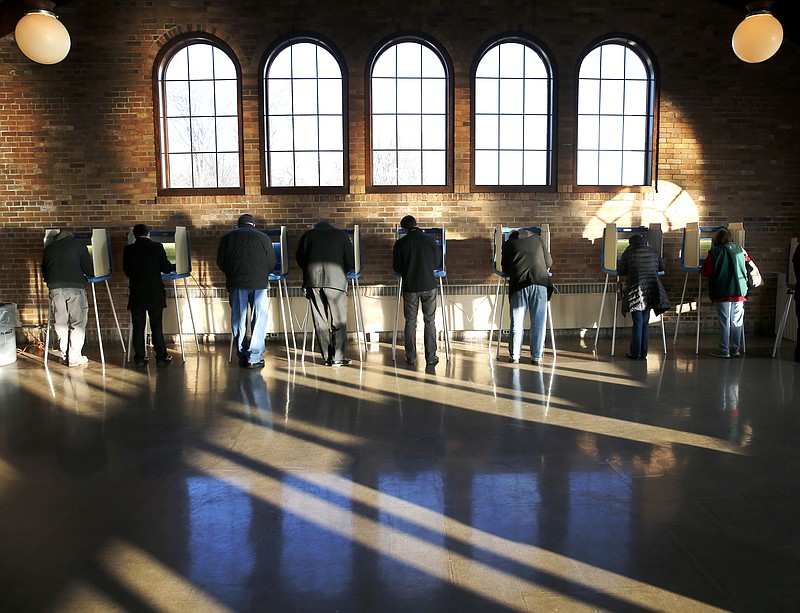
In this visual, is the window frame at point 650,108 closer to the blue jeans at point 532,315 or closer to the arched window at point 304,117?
the blue jeans at point 532,315

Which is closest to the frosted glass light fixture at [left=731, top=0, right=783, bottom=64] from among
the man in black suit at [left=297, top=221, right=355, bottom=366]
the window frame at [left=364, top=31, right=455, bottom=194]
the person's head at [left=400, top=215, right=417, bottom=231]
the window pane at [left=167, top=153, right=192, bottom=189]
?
the window frame at [left=364, top=31, right=455, bottom=194]

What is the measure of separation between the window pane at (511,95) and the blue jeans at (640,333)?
326cm

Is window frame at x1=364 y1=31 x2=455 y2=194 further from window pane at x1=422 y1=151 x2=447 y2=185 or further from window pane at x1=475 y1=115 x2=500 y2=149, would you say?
window pane at x1=475 y1=115 x2=500 y2=149

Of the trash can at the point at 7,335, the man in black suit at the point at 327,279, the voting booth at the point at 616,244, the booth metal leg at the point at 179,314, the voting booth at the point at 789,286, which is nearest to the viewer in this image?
the man in black suit at the point at 327,279

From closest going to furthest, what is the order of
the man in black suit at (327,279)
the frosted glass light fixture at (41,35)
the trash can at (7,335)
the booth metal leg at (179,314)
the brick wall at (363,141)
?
the frosted glass light fixture at (41,35) < the man in black suit at (327,279) < the trash can at (7,335) < the booth metal leg at (179,314) < the brick wall at (363,141)

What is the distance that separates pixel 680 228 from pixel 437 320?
357 centimetres

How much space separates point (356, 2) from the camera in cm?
859

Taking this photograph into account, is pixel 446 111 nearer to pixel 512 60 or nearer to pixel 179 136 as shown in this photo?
pixel 512 60

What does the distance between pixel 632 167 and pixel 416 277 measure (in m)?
3.87

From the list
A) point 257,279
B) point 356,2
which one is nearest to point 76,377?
point 257,279

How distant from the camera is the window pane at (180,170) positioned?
8922 mm

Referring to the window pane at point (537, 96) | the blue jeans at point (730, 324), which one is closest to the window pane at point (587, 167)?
the window pane at point (537, 96)

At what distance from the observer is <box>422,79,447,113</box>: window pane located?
348 inches

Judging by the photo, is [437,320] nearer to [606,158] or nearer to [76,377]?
[606,158]
